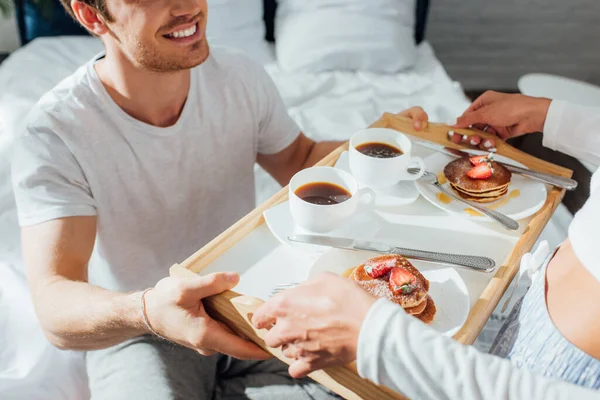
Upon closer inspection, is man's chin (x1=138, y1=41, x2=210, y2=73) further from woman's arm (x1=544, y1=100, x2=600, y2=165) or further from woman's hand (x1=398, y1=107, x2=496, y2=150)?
woman's arm (x1=544, y1=100, x2=600, y2=165)

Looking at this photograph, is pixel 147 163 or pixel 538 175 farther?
pixel 147 163

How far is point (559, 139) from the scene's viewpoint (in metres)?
1.16

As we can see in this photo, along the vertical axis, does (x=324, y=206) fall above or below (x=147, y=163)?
above

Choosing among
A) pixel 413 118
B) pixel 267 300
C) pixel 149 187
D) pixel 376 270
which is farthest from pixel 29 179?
pixel 413 118

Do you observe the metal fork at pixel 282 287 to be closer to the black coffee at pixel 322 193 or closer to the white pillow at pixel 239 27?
the black coffee at pixel 322 193

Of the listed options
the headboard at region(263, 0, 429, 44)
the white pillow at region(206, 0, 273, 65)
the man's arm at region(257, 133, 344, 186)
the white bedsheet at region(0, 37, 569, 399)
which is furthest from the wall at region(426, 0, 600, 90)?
the man's arm at region(257, 133, 344, 186)

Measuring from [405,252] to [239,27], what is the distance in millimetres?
1870

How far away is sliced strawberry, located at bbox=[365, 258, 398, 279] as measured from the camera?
2.73ft

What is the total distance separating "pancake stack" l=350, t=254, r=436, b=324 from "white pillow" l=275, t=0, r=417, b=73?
5.41 ft

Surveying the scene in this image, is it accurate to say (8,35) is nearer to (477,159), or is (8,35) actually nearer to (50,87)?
(50,87)

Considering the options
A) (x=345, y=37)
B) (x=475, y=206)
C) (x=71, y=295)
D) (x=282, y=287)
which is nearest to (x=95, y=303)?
(x=71, y=295)

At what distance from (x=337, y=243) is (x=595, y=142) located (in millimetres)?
614

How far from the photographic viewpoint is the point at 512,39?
310 centimetres

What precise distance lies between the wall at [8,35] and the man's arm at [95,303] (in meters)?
2.25
